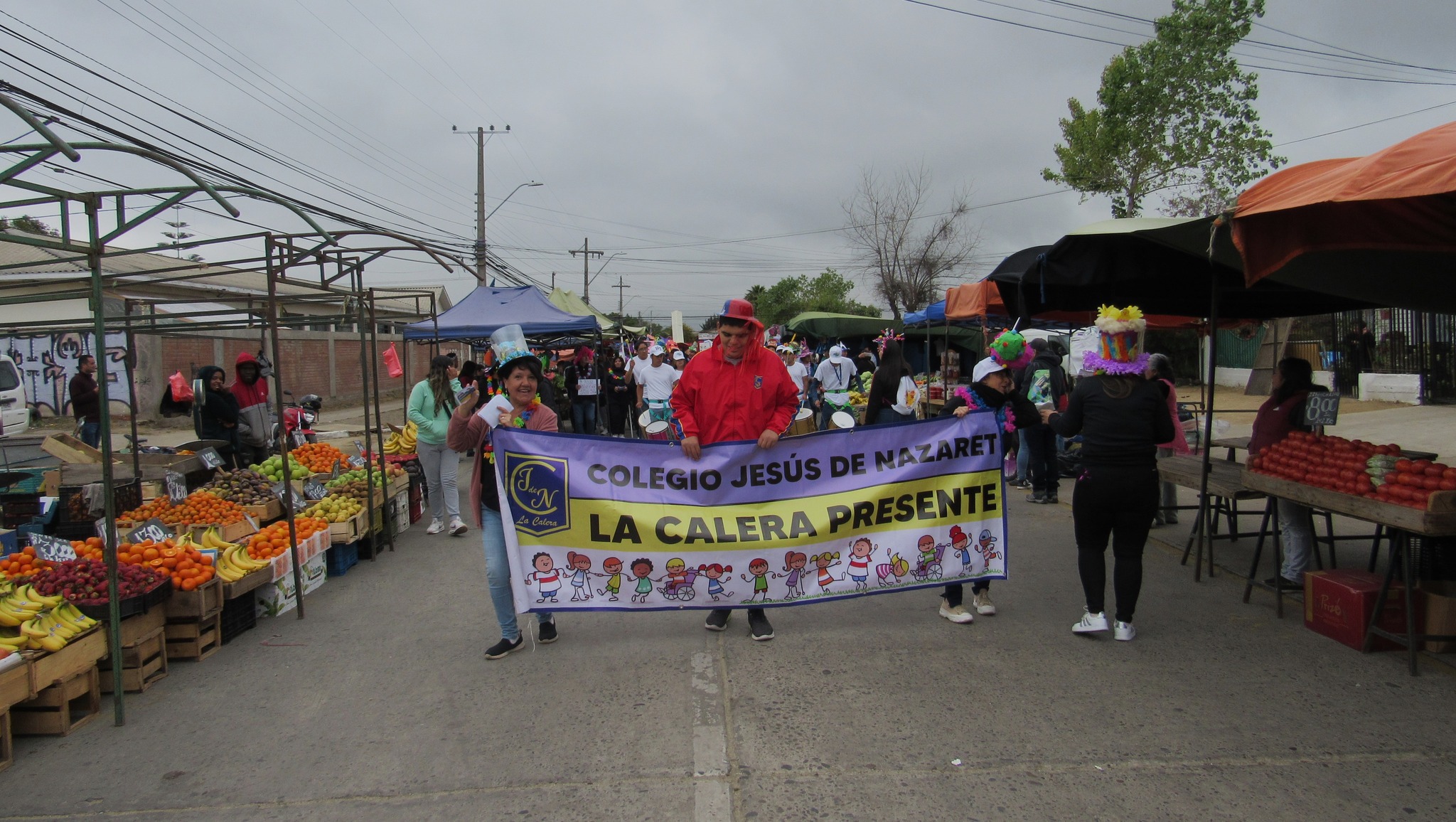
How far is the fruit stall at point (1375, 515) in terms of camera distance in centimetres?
443

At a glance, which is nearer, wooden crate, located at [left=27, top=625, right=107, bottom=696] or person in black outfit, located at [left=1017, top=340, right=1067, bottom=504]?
wooden crate, located at [left=27, top=625, right=107, bottom=696]

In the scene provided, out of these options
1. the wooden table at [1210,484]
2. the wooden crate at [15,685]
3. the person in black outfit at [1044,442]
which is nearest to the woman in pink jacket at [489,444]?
the wooden crate at [15,685]

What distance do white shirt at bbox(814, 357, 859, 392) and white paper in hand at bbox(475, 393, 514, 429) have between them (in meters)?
10.5

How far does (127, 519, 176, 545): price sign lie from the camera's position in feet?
19.5

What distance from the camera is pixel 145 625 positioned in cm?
491

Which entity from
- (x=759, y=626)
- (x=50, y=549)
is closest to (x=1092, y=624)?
(x=759, y=626)

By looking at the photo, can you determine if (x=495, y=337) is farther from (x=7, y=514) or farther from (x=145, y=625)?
(x=7, y=514)

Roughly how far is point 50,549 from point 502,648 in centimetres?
324

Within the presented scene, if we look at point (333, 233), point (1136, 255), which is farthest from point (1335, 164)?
point (333, 233)

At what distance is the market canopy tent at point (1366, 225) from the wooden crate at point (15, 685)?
252 inches

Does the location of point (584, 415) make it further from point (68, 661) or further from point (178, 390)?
point (68, 661)

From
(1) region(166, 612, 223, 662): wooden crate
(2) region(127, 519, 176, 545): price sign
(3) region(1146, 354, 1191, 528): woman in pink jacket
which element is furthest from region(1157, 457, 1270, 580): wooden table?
(2) region(127, 519, 176, 545): price sign

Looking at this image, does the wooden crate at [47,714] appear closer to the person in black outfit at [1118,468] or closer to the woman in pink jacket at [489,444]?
the woman in pink jacket at [489,444]

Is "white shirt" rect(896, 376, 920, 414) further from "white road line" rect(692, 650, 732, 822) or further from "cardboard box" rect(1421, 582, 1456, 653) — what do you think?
"cardboard box" rect(1421, 582, 1456, 653)
